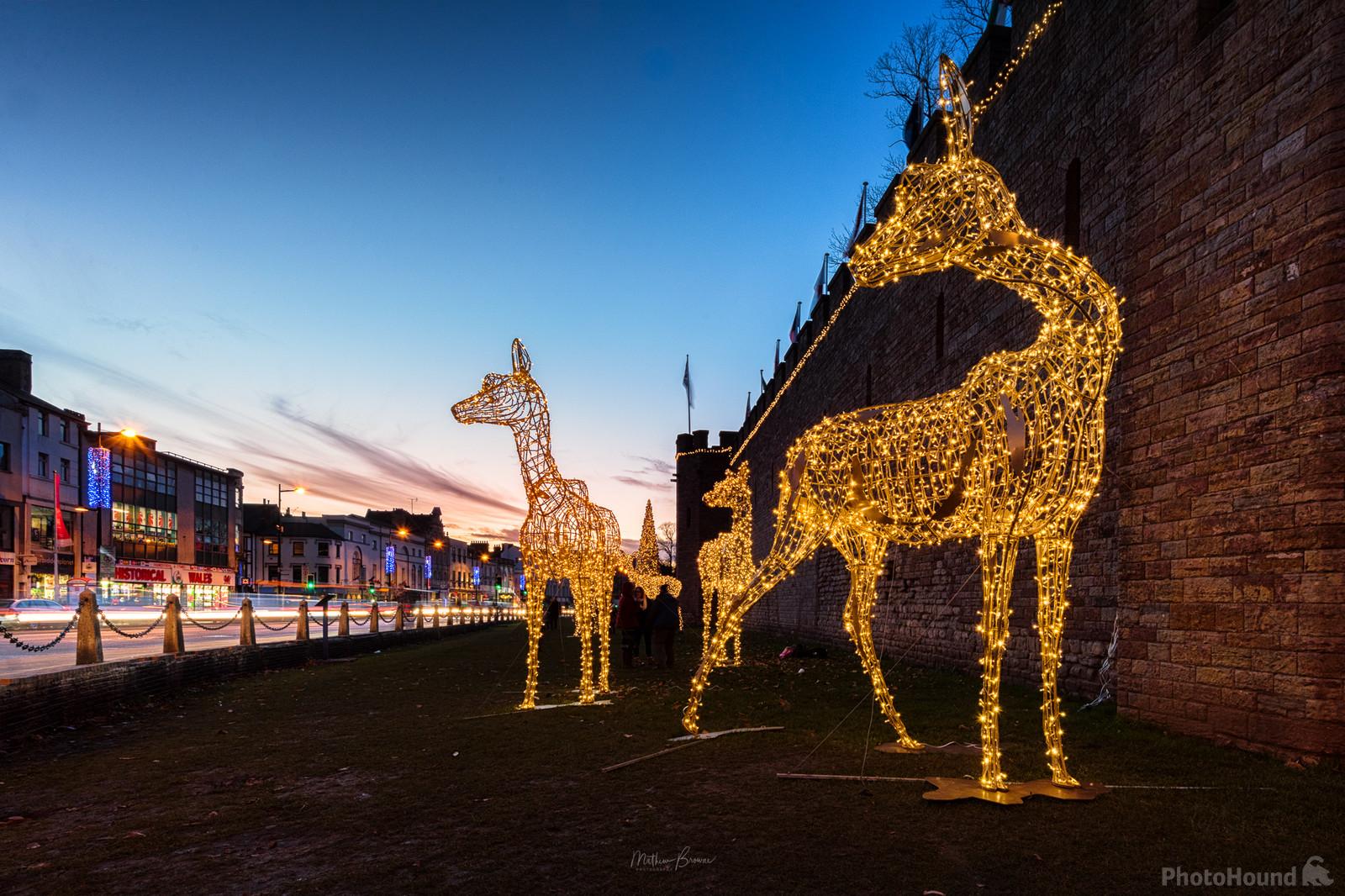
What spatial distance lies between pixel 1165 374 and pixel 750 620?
25903mm

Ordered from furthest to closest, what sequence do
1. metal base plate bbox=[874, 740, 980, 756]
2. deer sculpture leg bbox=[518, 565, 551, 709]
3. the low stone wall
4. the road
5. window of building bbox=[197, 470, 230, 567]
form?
window of building bbox=[197, 470, 230, 567], the road, deer sculpture leg bbox=[518, 565, 551, 709], the low stone wall, metal base plate bbox=[874, 740, 980, 756]

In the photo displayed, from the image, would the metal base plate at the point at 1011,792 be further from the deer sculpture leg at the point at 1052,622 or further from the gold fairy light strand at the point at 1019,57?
the gold fairy light strand at the point at 1019,57

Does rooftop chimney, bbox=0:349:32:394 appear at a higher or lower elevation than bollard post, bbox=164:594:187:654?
higher

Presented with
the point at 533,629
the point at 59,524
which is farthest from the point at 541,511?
the point at 59,524

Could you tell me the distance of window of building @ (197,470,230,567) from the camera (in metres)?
59.2

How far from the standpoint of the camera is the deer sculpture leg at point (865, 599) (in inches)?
265

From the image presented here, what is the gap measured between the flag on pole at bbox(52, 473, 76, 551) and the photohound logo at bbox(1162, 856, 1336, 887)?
127ft

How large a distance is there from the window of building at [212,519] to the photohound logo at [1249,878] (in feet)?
215

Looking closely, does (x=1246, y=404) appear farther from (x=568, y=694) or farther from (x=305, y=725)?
(x=305, y=725)

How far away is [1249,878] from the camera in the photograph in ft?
12.2

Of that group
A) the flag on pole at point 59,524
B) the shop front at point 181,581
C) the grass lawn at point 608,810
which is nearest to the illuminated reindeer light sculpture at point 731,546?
the grass lawn at point 608,810

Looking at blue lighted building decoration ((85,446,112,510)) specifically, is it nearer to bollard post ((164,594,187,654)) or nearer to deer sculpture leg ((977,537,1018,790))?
bollard post ((164,594,187,654))

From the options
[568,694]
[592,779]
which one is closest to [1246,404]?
[592,779]
